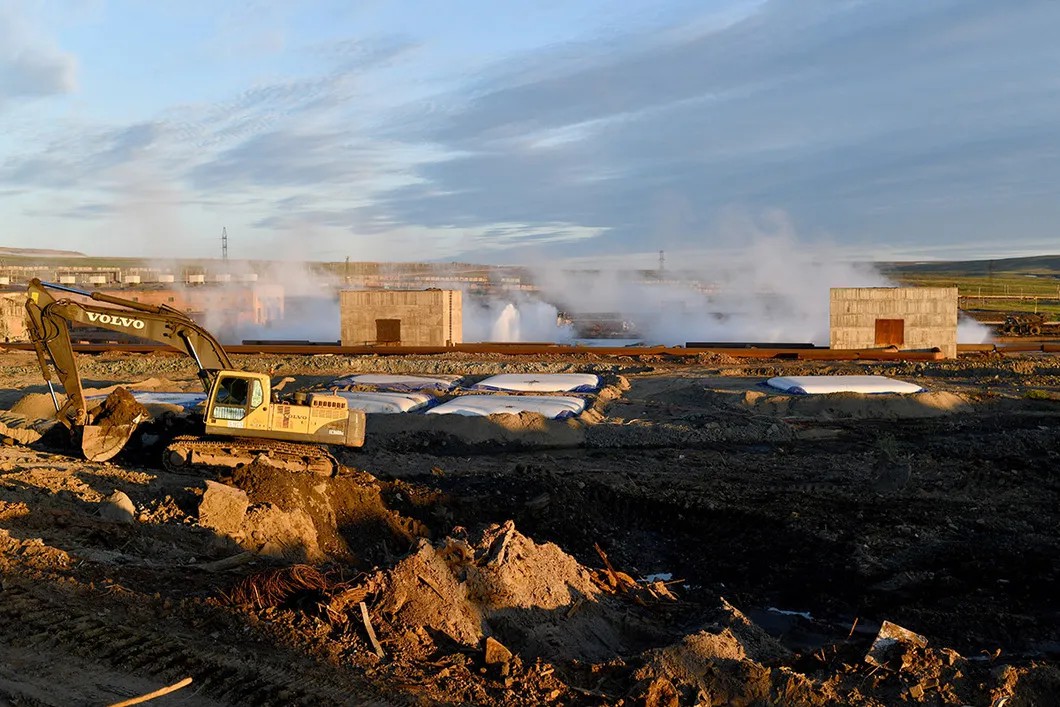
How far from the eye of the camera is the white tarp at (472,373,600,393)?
23328 mm

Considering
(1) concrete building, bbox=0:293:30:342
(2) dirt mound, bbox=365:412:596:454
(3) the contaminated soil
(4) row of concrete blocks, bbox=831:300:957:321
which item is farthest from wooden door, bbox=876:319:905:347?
(1) concrete building, bbox=0:293:30:342

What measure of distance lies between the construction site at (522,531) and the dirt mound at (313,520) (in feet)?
0.15

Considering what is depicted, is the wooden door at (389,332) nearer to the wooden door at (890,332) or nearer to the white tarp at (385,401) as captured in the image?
the white tarp at (385,401)

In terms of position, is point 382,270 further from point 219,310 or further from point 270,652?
point 270,652

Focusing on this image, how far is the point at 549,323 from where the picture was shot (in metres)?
57.6

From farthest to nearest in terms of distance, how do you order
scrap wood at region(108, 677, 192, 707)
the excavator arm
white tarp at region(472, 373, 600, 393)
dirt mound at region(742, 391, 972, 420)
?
white tarp at region(472, 373, 600, 393) < dirt mound at region(742, 391, 972, 420) < the excavator arm < scrap wood at region(108, 677, 192, 707)

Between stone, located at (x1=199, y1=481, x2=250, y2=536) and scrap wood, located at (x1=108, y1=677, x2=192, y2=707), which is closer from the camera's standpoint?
scrap wood, located at (x1=108, y1=677, x2=192, y2=707)

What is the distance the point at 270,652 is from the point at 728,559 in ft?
21.9

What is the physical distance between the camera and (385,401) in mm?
20562

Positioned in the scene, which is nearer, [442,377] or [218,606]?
[218,606]

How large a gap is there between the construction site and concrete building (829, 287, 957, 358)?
8.16ft

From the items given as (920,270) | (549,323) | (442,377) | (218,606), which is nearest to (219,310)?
(549,323)

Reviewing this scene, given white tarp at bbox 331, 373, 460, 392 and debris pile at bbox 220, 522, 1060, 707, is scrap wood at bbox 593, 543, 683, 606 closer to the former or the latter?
debris pile at bbox 220, 522, 1060, 707

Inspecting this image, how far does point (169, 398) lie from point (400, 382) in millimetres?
5538
